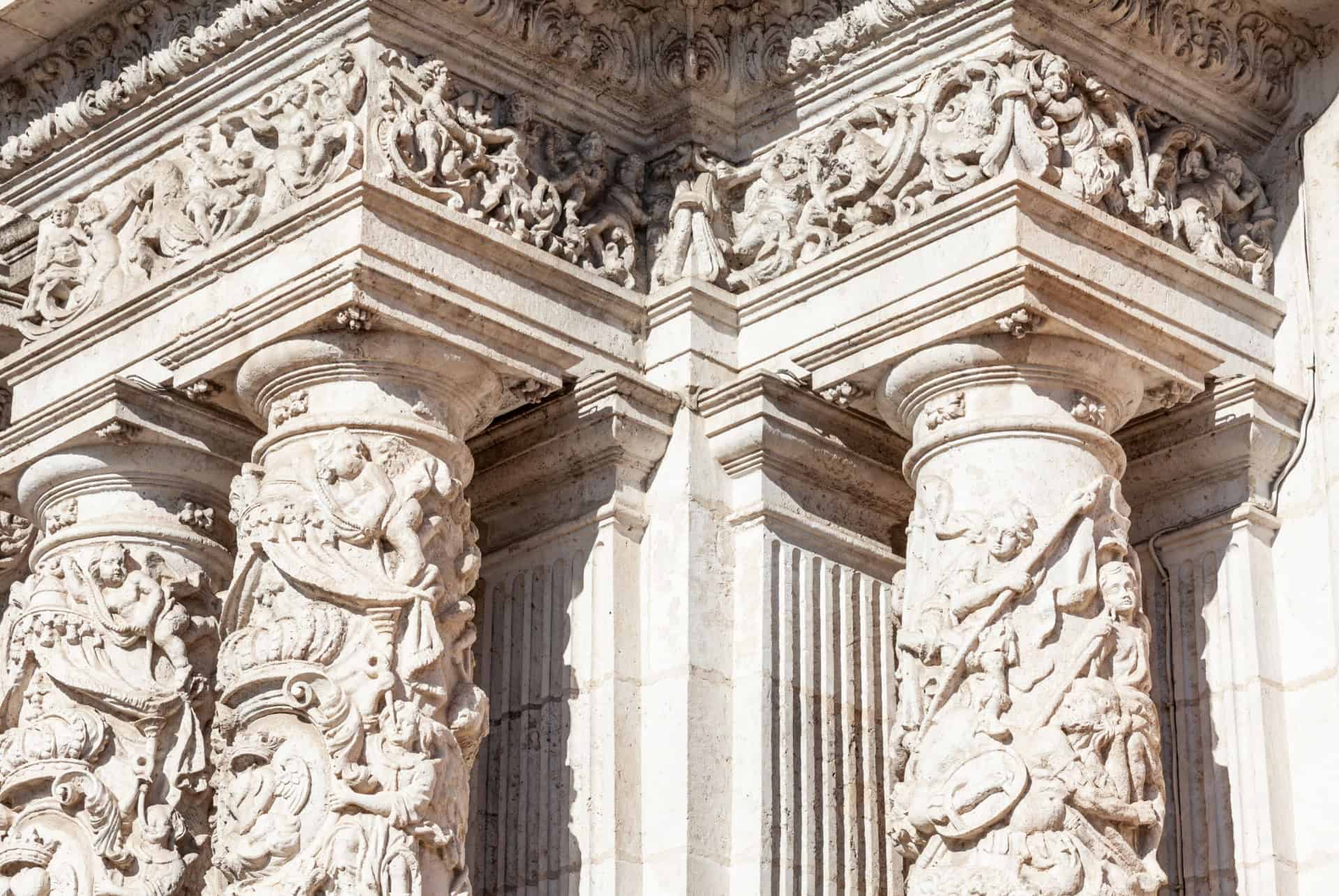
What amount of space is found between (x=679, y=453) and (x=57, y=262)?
2837 mm

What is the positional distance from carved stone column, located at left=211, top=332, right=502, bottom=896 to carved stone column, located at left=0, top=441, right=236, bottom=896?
2.40 feet

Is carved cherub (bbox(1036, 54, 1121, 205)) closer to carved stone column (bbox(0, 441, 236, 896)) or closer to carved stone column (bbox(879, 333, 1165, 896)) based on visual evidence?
carved stone column (bbox(879, 333, 1165, 896))

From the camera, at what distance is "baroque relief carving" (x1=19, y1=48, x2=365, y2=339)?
1299 centimetres

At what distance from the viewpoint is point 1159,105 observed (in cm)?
1353

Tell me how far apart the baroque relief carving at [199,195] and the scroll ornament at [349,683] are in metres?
1.14

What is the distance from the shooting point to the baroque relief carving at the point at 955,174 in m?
12.9

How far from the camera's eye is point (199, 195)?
13.5 meters

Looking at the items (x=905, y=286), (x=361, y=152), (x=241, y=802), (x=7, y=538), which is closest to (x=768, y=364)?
(x=905, y=286)

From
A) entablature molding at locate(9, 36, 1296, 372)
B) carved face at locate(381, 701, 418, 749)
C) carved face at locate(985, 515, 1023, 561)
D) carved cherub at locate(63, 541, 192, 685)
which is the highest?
entablature molding at locate(9, 36, 1296, 372)

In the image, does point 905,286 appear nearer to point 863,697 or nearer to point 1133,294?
point 1133,294

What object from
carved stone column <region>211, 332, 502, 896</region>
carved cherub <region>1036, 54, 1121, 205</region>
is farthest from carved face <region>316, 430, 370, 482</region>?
carved cherub <region>1036, 54, 1121, 205</region>

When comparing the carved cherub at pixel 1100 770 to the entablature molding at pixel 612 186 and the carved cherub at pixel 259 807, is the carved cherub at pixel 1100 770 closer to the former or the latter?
the entablature molding at pixel 612 186

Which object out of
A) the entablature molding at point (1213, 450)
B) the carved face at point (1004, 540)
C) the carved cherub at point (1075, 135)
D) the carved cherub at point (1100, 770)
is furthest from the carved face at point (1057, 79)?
the carved cherub at point (1100, 770)

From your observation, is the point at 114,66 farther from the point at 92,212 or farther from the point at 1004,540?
the point at 1004,540
